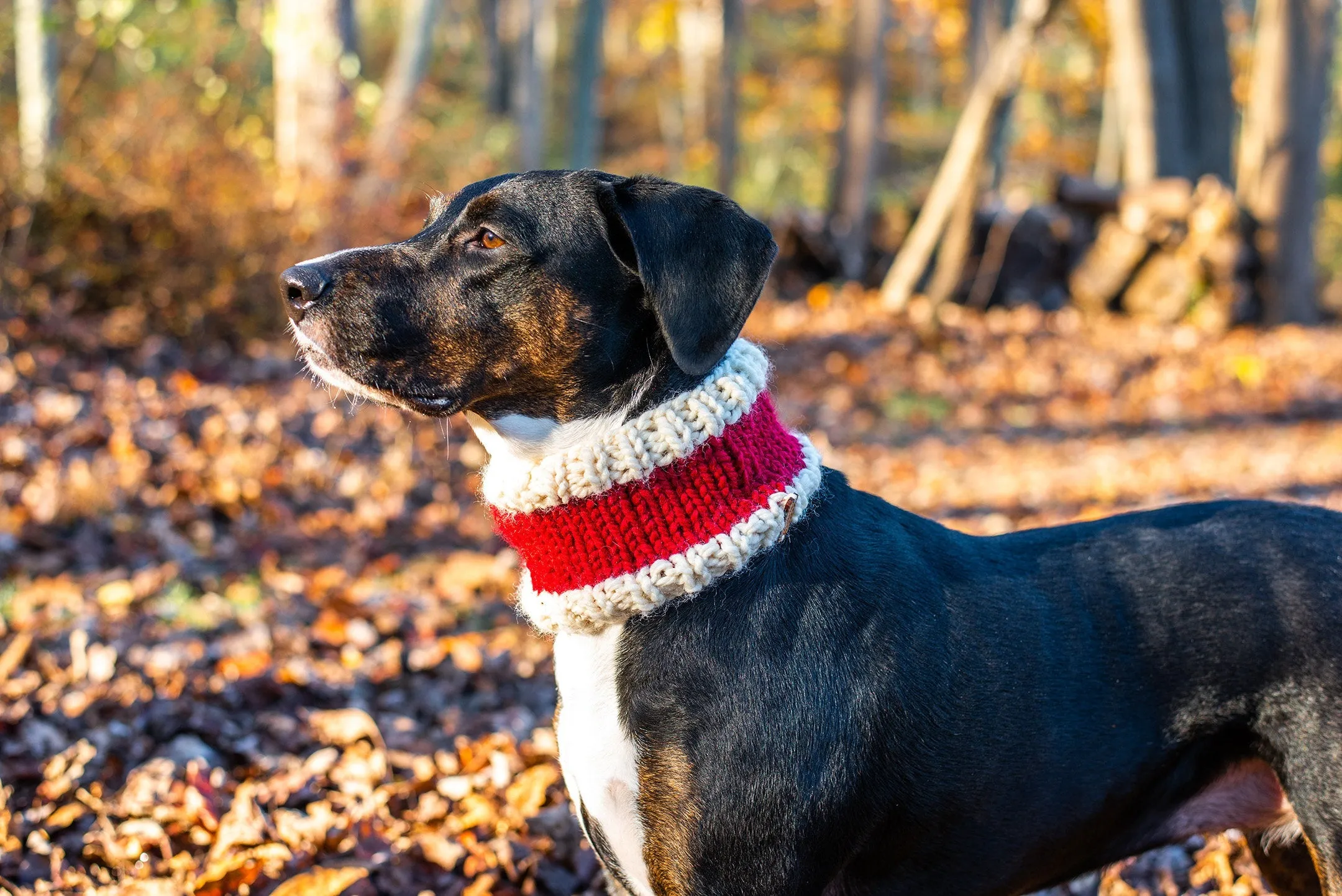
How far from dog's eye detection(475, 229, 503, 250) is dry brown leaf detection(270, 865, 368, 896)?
1906 millimetres

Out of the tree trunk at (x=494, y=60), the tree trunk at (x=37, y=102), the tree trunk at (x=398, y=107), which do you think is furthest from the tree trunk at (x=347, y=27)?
the tree trunk at (x=494, y=60)

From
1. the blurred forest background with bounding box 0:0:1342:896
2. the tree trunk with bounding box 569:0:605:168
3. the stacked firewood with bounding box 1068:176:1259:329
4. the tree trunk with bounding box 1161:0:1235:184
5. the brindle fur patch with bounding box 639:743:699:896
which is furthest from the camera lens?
the tree trunk with bounding box 569:0:605:168

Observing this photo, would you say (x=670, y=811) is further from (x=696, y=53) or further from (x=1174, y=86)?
(x=696, y=53)

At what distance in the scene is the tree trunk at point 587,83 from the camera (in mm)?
17750

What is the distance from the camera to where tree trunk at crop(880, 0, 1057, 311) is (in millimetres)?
11992

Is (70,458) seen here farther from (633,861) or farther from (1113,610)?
(1113,610)

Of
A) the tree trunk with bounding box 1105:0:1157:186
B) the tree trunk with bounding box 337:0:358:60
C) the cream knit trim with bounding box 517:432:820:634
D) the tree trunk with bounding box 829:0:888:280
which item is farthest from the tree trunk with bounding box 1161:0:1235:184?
the cream knit trim with bounding box 517:432:820:634

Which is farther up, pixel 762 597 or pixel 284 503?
pixel 762 597

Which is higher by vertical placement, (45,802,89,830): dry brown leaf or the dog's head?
the dog's head

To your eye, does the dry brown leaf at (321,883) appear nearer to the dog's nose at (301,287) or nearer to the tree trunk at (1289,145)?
the dog's nose at (301,287)

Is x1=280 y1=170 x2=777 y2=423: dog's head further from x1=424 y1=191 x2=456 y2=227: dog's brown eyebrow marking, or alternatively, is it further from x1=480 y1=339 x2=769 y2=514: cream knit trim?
x1=424 y1=191 x2=456 y2=227: dog's brown eyebrow marking

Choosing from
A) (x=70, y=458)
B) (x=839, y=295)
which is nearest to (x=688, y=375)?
(x=70, y=458)

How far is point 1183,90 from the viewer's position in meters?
15.6

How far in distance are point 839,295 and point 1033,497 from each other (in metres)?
6.83
